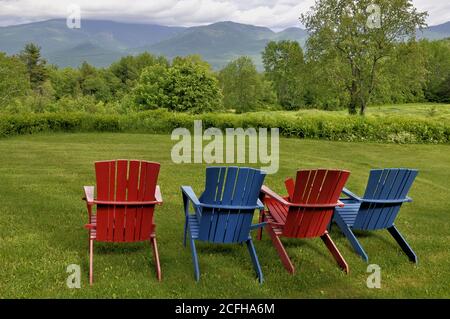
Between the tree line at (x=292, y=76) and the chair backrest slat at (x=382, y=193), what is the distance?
25.5 m

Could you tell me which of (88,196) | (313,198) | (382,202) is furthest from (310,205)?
(88,196)

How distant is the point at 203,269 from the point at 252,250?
1.80 ft

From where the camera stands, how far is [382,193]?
5023mm

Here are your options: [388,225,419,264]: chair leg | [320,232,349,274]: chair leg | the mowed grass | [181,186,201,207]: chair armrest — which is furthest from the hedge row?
[320,232,349,274]: chair leg

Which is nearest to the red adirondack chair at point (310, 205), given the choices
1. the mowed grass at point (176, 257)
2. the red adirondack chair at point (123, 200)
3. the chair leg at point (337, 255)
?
the chair leg at point (337, 255)

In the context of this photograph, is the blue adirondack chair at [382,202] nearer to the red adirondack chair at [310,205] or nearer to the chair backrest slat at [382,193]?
the chair backrest slat at [382,193]

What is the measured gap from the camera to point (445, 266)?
16.0 ft

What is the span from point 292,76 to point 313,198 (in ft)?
155

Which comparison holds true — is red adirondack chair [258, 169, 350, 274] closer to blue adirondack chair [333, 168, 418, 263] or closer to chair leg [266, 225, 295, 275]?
chair leg [266, 225, 295, 275]

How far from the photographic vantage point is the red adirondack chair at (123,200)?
13.8 feet

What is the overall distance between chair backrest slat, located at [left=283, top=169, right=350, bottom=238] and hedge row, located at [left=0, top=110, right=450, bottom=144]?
549 inches

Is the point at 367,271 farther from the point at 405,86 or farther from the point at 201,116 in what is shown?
the point at 405,86

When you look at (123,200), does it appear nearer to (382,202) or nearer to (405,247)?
(382,202)

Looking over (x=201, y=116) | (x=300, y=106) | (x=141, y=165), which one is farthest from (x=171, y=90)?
(x=141, y=165)
